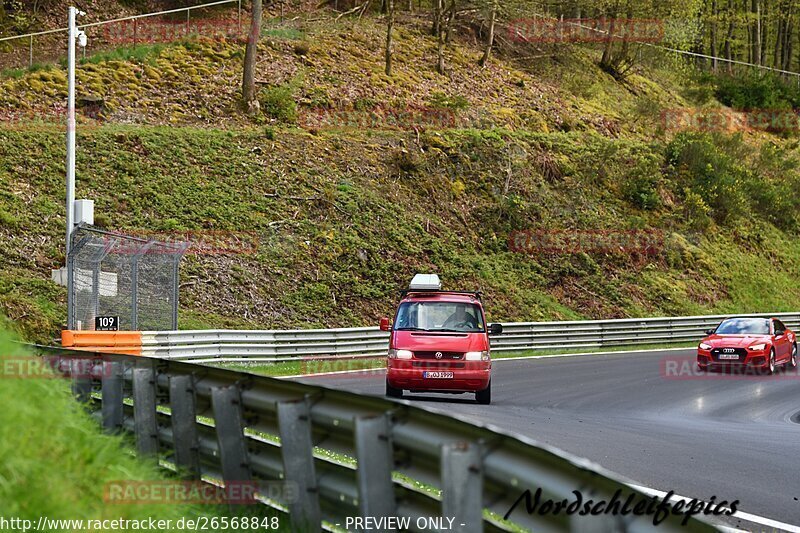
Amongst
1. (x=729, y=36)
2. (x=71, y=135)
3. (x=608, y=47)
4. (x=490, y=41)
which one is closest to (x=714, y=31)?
(x=729, y=36)

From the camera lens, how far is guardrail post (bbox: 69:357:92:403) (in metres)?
9.32

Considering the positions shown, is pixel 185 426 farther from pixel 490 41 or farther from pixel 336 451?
pixel 490 41

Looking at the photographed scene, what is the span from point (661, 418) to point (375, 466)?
42.6ft

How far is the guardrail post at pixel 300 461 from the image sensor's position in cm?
641

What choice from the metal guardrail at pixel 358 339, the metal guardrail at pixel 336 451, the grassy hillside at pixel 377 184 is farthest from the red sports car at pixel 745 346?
the metal guardrail at pixel 336 451

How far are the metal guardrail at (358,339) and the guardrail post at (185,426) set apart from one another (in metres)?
15.1

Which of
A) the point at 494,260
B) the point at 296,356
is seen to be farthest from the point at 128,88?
the point at 296,356

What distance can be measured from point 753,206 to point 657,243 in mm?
9085

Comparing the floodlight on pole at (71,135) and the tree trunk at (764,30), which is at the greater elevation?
the tree trunk at (764,30)

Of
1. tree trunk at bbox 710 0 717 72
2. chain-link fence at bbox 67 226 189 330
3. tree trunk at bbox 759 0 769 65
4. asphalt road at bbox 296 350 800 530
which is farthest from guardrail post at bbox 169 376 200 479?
tree trunk at bbox 759 0 769 65

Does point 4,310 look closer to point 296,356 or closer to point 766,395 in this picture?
point 296,356

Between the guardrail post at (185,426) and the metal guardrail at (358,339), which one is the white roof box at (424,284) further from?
the guardrail post at (185,426)

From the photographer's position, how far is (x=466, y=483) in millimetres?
4789

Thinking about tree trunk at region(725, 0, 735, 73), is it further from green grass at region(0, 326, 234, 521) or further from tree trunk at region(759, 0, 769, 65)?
green grass at region(0, 326, 234, 521)
